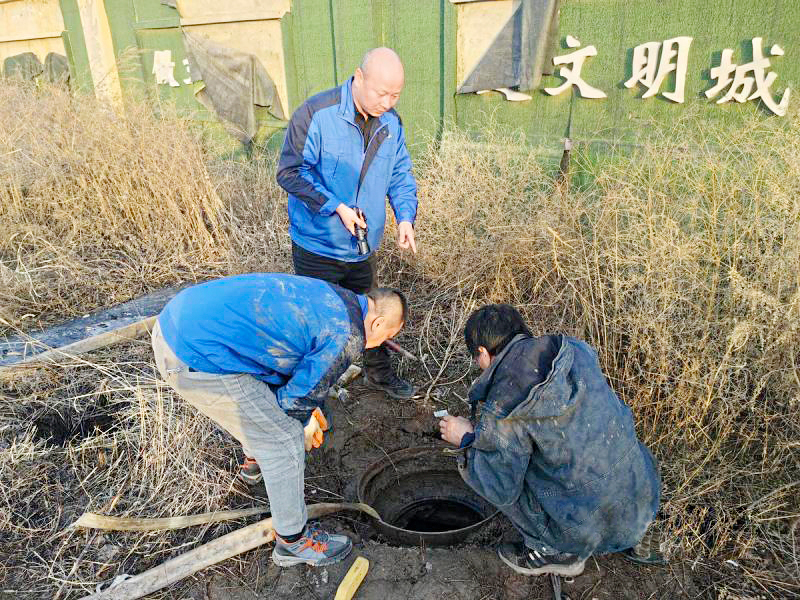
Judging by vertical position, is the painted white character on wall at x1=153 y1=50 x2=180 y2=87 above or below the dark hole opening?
above

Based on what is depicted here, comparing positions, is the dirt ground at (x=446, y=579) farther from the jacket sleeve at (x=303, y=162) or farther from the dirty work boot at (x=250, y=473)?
the jacket sleeve at (x=303, y=162)

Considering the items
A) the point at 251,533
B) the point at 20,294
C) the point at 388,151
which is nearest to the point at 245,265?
the point at 20,294

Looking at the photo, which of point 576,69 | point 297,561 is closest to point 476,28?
point 576,69

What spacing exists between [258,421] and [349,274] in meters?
1.29

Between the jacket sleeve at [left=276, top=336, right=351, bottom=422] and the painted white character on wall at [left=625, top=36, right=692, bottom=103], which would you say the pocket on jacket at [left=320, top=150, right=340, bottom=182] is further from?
the painted white character on wall at [left=625, top=36, right=692, bottom=103]

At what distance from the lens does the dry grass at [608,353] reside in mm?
2428

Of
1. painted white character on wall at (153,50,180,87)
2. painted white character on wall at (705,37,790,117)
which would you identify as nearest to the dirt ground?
painted white character on wall at (705,37,790,117)

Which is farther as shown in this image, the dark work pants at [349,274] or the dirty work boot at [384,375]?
the dirty work boot at [384,375]

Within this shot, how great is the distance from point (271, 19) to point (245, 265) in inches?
158

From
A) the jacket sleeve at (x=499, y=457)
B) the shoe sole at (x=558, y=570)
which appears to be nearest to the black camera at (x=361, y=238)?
the jacket sleeve at (x=499, y=457)

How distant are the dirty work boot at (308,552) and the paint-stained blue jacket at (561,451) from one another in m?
0.71

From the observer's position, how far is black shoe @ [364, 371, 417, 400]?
137 inches

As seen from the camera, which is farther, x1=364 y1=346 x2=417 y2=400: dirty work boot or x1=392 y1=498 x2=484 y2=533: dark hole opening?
x1=364 y1=346 x2=417 y2=400: dirty work boot

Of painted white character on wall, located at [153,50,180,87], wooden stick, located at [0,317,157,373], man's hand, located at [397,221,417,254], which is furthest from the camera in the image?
painted white character on wall, located at [153,50,180,87]
